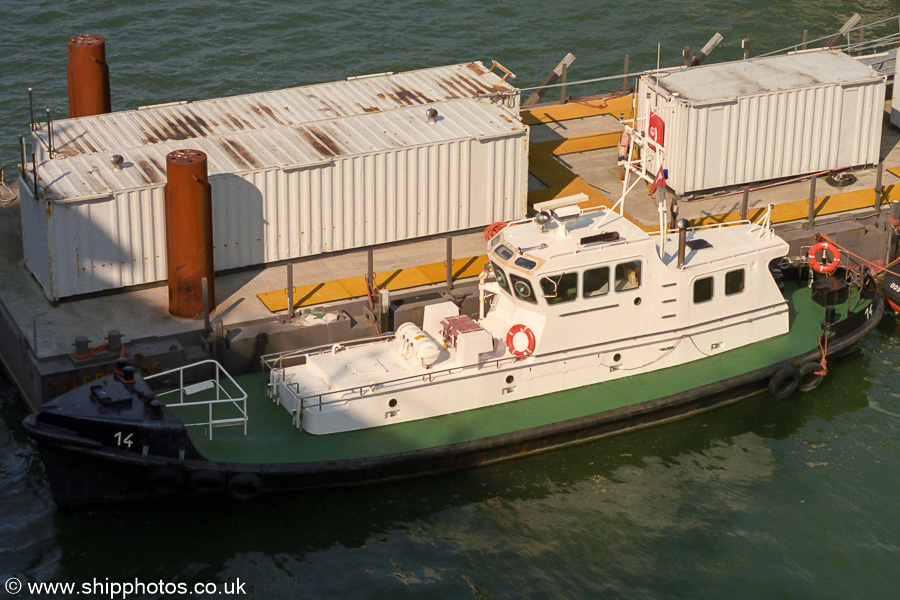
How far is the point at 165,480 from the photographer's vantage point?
2034cm

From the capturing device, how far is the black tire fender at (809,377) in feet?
→ 78.2

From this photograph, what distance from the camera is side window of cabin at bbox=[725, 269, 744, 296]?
2311cm

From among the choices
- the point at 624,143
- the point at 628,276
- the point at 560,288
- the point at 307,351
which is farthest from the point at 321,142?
the point at 624,143

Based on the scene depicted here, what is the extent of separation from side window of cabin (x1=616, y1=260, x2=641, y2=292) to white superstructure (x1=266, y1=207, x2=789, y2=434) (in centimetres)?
2

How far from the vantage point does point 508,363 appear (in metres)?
21.9

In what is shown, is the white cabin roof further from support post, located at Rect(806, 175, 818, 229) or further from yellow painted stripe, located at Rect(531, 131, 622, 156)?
yellow painted stripe, located at Rect(531, 131, 622, 156)

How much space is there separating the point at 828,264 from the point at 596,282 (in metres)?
6.17

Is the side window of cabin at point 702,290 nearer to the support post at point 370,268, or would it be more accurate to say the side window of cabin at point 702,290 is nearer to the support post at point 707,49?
the support post at point 370,268

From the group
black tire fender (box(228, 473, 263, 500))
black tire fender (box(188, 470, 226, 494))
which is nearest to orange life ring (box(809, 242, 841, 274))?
black tire fender (box(228, 473, 263, 500))

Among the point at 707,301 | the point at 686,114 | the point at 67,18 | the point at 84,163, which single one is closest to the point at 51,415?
the point at 84,163

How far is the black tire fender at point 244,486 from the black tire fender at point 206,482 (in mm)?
147

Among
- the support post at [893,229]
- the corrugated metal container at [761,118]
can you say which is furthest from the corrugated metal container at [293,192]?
the support post at [893,229]

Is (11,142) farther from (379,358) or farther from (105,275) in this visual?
(379,358)

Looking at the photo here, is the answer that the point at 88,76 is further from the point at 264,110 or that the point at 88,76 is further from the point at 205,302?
the point at 205,302
